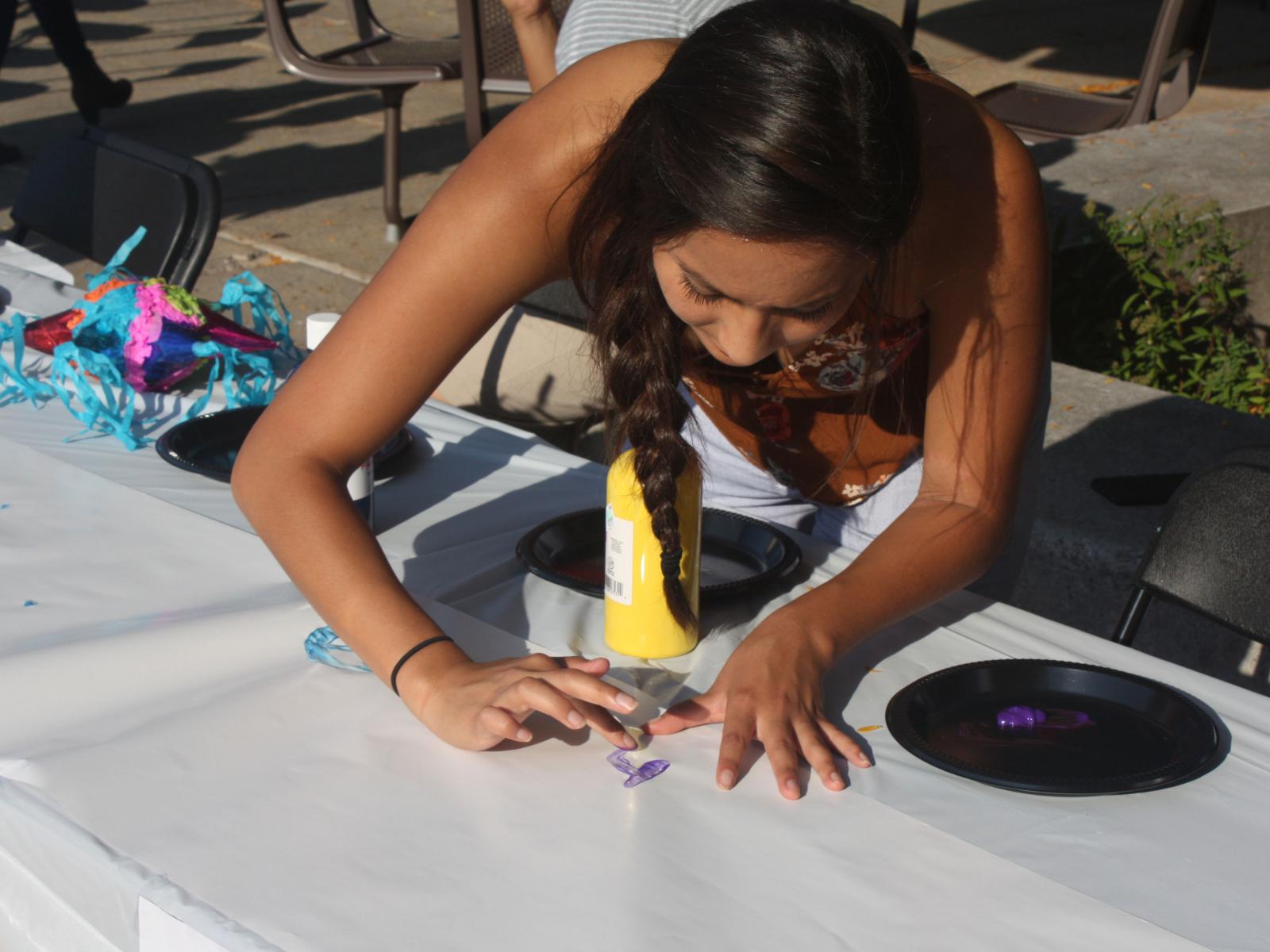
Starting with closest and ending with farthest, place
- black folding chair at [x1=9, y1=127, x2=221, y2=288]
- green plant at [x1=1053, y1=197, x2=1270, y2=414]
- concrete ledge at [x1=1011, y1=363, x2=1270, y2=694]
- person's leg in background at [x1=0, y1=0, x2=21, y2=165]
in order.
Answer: concrete ledge at [x1=1011, y1=363, x2=1270, y2=694] → black folding chair at [x1=9, y1=127, x2=221, y2=288] → green plant at [x1=1053, y1=197, x2=1270, y2=414] → person's leg in background at [x1=0, y1=0, x2=21, y2=165]

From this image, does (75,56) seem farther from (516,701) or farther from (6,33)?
(516,701)

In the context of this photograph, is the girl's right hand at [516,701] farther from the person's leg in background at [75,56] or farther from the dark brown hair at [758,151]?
Answer: the person's leg in background at [75,56]

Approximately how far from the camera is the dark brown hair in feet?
3.72

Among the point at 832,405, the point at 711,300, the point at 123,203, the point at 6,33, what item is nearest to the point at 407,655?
the point at 711,300

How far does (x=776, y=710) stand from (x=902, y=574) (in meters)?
0.29

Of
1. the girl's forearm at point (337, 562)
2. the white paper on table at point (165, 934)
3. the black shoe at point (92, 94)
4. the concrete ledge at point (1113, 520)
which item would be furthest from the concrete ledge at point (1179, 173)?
the black shoe at point (92, 94)

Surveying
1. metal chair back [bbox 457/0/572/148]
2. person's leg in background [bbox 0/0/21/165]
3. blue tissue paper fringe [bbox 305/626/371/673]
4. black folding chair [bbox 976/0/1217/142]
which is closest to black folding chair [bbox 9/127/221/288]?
metal chair back [bbox 457/0/572/148]

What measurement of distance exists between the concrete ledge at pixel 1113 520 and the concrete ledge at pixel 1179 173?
996mm

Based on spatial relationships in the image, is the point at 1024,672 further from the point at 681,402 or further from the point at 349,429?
the point at 349,429

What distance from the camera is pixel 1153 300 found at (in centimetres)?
354

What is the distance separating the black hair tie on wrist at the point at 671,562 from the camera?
1270 millimetres

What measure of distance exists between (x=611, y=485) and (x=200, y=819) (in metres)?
0.48

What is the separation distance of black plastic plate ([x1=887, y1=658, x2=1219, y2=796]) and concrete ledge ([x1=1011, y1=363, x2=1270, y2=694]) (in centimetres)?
99

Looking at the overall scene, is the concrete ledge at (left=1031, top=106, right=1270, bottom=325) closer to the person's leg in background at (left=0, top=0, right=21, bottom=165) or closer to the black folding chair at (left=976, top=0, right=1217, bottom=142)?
the black folding chair at (left=976, top=0, right=1217, bottom=142)
